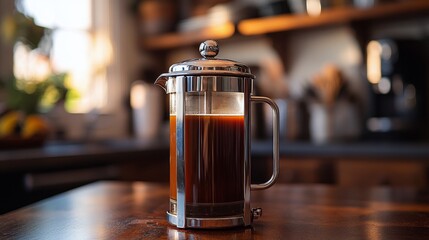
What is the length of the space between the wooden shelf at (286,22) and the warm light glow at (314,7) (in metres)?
0.03

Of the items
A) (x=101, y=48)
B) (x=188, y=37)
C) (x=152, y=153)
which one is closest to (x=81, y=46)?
(x=101, y=48)

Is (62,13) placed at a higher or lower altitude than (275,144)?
higher

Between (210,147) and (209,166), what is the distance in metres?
0.03

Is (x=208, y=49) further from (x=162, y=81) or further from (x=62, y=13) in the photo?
(x=62, y=13)

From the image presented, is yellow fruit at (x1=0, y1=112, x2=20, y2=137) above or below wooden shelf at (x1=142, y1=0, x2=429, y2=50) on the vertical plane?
below

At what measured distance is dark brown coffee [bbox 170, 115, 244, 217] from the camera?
73cm

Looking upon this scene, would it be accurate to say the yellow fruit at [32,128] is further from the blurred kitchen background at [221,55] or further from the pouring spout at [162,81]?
the pouring spout at [162,81]

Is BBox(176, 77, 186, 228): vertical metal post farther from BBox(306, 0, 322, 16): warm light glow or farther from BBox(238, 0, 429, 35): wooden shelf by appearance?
BBox(306, 0, 322, 16): warm light glow

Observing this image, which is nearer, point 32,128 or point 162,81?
point 162,81

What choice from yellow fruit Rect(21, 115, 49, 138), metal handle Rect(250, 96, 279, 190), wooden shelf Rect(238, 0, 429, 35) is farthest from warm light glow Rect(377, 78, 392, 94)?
metal handle Rect(250, 96, 279, 190)

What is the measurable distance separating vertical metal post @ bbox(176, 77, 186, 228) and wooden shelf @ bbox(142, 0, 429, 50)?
190cm

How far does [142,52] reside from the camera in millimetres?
3568

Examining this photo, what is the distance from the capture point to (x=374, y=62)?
101 inches

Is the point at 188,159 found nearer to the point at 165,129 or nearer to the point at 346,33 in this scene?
the point at 346,33
